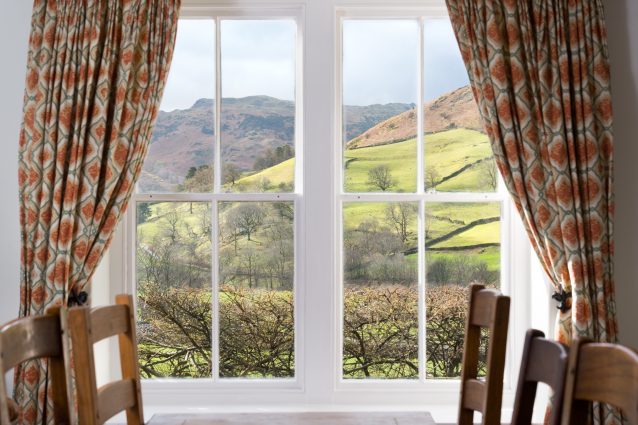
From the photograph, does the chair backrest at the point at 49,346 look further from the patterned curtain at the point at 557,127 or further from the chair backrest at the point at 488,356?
the patterned curtain at the point at 557,127

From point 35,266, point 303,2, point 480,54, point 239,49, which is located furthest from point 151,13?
point 480,54

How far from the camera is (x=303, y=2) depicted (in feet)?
10.3

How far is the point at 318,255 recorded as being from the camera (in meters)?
3.15

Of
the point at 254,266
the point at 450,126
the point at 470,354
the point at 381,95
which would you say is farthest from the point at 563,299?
the point at 254,266

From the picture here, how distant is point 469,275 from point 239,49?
155 cm

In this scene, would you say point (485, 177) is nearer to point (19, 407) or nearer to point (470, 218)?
point (470, 218)

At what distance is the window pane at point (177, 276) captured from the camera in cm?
321

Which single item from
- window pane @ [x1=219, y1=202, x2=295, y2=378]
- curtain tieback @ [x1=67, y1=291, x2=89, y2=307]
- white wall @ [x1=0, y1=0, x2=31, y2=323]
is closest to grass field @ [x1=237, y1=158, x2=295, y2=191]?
window pane @ [x1=219, y1=202, x2=295, y2=378]

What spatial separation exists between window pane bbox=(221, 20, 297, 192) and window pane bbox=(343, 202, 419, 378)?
412mm

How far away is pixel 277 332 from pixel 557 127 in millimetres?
1577

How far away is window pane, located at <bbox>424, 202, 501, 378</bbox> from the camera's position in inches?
127

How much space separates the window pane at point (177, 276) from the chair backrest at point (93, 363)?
39.0 inches

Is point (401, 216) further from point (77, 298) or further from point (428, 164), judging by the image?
point (77, 298)

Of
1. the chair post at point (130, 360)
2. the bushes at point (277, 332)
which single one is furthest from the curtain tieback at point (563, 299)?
the chair post at point (130, 360)
